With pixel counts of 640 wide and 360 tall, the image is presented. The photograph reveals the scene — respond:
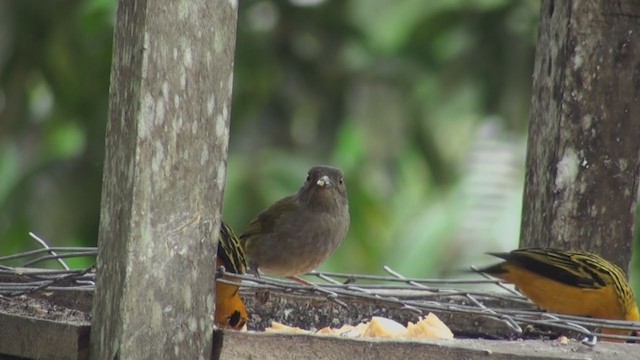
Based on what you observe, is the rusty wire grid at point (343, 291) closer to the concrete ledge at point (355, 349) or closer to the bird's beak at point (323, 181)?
the concrete ledge at point (355, 349)

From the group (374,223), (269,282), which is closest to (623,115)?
(269,282)

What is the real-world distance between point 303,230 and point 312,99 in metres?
2.36

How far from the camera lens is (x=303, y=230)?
21.7 feet

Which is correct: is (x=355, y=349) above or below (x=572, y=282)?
below

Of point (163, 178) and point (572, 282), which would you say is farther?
point (572, 282)

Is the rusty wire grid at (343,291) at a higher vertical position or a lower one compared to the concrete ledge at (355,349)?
higher

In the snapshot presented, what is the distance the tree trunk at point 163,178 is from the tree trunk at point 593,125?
6.68 feet

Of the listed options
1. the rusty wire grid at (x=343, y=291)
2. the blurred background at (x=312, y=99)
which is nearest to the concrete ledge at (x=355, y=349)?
the rusty wire grid at (x=343, y=291)

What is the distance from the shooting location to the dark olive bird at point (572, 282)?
208 inches

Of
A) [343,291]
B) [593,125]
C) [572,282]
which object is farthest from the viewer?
[593,125]

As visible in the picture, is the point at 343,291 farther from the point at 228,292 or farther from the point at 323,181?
the point at 323,181

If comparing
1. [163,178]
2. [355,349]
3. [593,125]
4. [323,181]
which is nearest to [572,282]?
[593,125]

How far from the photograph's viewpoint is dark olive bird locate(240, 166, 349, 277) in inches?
259

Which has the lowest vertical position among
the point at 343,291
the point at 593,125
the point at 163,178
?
the point at 343,291
